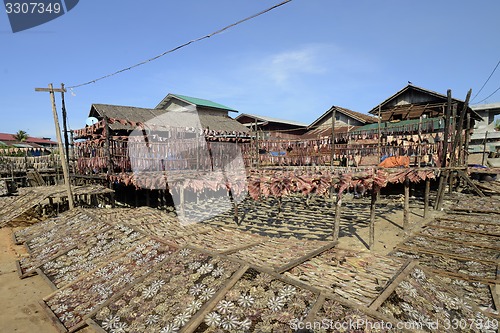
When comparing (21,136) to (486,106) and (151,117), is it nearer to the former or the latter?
(151,117)

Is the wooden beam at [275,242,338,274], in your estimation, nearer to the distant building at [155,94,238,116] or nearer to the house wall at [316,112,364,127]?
the house wall at [316,112,364,127]

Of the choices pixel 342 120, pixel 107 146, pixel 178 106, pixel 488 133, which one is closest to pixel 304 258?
pixel 107 146

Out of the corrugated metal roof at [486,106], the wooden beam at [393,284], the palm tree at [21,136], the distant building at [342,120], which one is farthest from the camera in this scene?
the palm tree at [21,136]

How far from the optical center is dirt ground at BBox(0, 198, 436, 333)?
5.07 metres

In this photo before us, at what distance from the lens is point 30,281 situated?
6711 mm

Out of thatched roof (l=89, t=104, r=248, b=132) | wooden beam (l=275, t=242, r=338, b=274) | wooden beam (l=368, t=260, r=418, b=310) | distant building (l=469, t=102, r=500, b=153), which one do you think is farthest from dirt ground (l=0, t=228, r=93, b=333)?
distant building (l=469, t=102, r=500, b=153)

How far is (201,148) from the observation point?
50.9ft

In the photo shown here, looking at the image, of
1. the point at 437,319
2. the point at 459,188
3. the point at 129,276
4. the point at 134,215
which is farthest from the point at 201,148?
the point at 459,188

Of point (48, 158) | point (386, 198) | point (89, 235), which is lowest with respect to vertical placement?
point (386, 198)

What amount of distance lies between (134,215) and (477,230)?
37.7 ft

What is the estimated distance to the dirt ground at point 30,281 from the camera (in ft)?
16.6

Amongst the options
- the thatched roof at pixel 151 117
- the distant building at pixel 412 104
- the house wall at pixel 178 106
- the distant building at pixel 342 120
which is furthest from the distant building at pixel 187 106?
the distant building at pixel 412 104

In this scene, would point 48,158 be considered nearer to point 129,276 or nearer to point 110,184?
point 110,184

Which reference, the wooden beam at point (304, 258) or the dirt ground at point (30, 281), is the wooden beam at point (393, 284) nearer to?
the wooden beam at point (304, 258)
